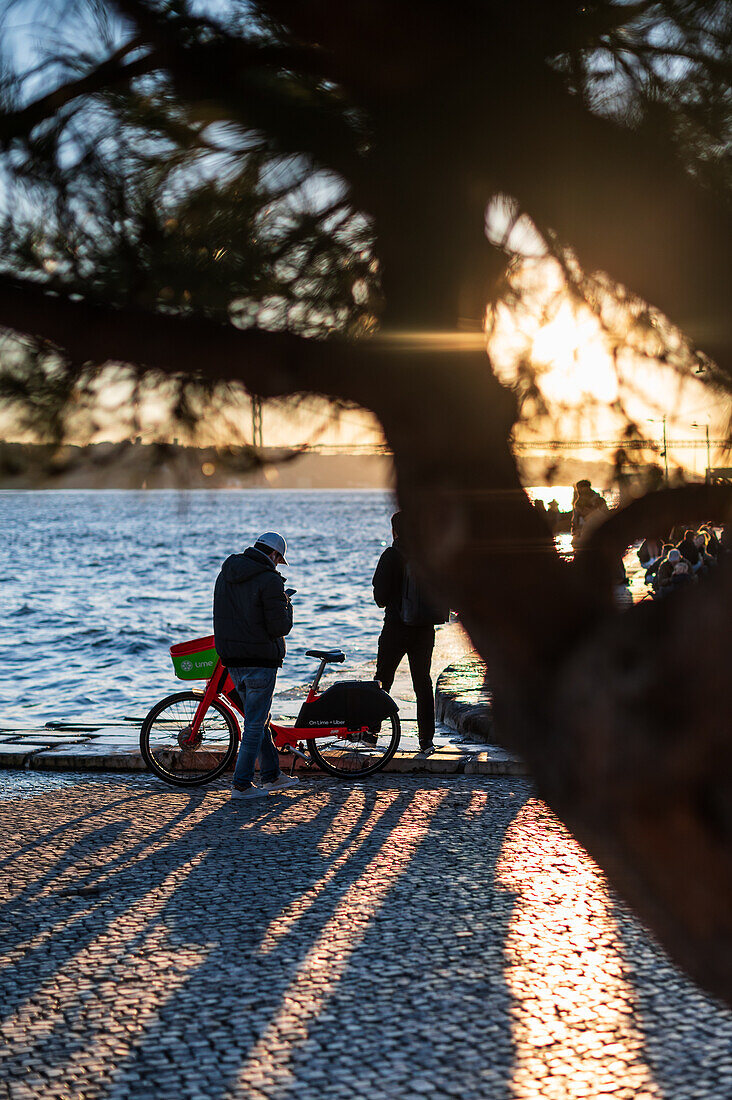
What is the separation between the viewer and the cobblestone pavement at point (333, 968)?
155 inches

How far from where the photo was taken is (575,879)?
20.2 ft

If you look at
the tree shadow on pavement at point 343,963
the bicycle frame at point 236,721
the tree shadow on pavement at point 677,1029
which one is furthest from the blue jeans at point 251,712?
the tree shadow on pavement at point 677,1029

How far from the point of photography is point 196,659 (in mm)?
8922

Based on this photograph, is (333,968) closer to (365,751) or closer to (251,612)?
(251,612)

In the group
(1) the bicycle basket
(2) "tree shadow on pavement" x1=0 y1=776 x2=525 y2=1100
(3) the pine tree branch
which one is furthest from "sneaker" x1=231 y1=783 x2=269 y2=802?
(3) the pine tree branch

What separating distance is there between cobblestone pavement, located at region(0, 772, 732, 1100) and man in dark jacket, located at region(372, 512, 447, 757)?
203cm

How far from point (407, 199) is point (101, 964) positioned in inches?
148

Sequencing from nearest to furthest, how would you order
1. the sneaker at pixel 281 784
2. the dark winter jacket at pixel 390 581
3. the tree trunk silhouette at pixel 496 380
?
the tree trunk silhouette at pixel 496 380 < the sneaker at pixel 281 784 < the dark winter jacket at pixel 390 581

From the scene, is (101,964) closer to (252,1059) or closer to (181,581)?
(252,1059)

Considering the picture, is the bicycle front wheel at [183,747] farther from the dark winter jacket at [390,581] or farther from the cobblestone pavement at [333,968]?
the dark winter jacket at [390,581]

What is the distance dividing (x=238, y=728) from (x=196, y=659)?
606mm

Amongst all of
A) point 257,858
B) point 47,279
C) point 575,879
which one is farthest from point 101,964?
point 47,279

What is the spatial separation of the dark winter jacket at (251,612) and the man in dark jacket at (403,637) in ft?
4.46

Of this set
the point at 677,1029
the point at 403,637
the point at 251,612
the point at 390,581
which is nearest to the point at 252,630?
the point at 251,612
